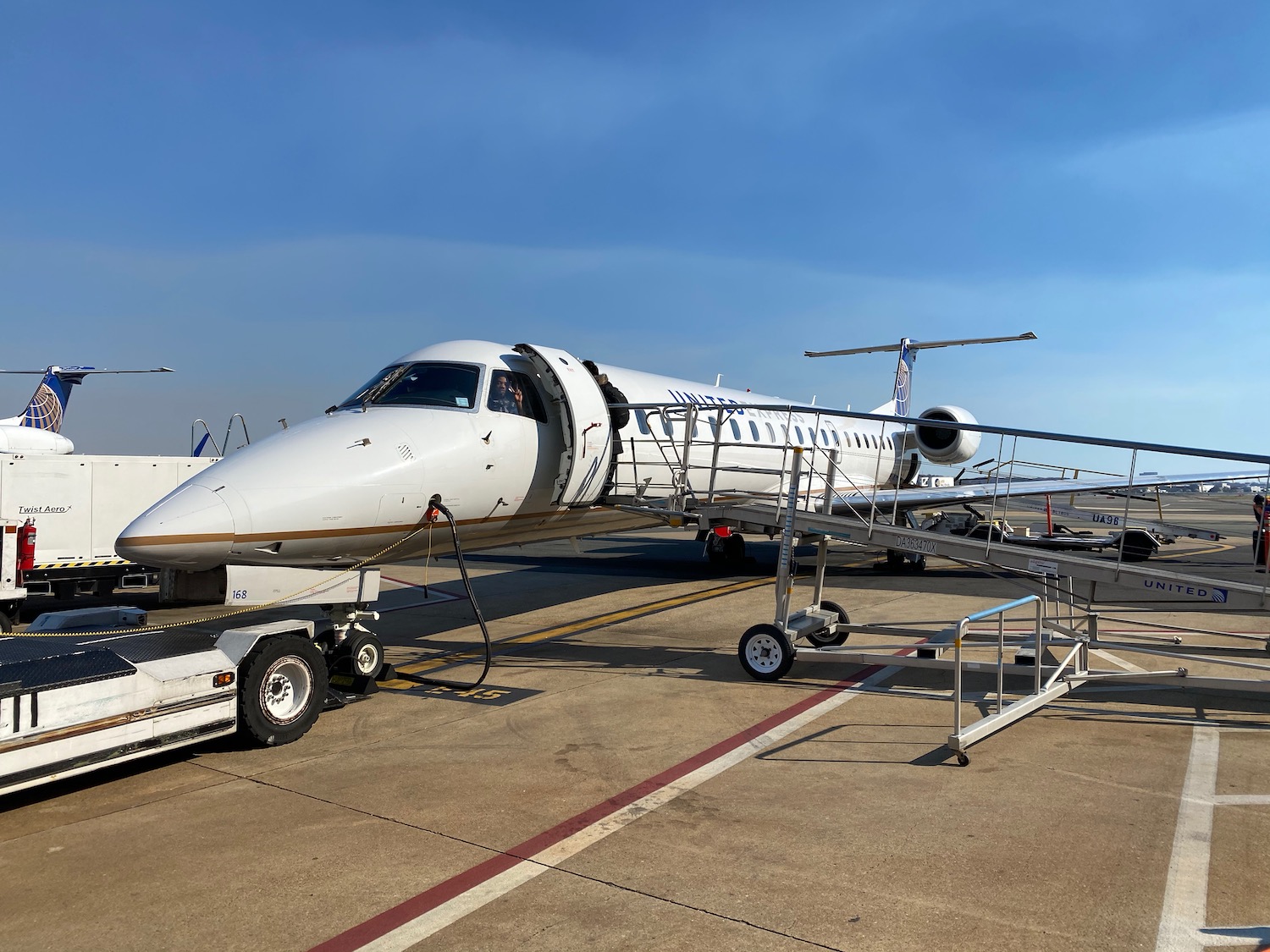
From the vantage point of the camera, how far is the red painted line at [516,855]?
4395 mm

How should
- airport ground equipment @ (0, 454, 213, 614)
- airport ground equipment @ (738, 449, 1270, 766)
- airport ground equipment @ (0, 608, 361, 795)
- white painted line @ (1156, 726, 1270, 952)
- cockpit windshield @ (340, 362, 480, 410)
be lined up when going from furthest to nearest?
airport ground equipment @ (0, 454, 213, 614) → cockpit windshield @ (340, 362, 480, 410) → airport ground equipment @ (738, 449, 1270, 766) → airport ground equipment @ (0, 608, 361, 795) → white painted line @ (1156, 726, 1270, 952)

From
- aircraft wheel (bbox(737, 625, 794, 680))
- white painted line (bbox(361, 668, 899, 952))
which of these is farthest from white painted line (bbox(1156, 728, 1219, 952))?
aircraft wheel (bbox(737, 625, 794, 680))

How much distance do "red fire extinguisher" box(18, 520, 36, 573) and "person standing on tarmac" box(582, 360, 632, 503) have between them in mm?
7828

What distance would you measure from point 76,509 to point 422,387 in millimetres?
8099

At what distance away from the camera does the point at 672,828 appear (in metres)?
5.74

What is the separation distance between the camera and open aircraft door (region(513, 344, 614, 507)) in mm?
11031

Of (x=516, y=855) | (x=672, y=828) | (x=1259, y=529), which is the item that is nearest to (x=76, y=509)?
(x=516, y=855)

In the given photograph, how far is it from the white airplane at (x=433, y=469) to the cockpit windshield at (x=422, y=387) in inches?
0.6

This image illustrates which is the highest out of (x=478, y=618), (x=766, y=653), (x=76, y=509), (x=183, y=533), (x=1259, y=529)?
(x=1259, y=529)

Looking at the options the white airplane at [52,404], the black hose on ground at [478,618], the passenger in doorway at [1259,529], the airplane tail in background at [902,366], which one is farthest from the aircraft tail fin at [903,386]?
the white airplane at [52,404]

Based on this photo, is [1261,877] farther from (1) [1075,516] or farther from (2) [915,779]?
(1) [1075,516]

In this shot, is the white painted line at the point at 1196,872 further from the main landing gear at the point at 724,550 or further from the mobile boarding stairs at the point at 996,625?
the main landing gear at the point at 724,550

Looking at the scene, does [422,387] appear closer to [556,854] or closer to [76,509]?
[556,854]

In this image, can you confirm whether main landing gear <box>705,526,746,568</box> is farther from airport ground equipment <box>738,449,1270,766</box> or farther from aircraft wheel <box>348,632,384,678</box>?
aircraft wheel <box>348,632,384,678</box>
